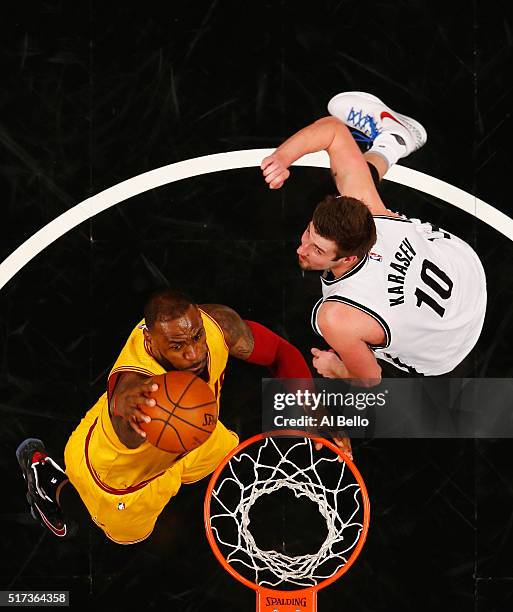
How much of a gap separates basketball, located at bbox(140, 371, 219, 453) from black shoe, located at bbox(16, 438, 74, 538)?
122 cm

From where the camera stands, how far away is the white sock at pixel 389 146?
4500mm

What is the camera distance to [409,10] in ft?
15.2

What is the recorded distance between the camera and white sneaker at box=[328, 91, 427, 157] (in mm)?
4535

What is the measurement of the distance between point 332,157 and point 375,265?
2.28 ft

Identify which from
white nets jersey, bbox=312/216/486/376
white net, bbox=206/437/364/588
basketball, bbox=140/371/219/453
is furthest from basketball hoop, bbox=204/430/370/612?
basketball, bbox=140/371/219/453

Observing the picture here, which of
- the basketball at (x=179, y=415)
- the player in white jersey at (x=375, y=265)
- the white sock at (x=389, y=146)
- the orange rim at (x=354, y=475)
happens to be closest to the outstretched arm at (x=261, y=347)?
the player in white jersey at (x=375, y=265)

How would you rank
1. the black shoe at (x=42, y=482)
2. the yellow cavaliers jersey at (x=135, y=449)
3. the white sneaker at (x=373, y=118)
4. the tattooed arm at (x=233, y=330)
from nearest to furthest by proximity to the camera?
the yellow cavaliers jersey at (x=135, y=449)
the tattooed arm at (x=233, y=330)
the black shoe at (x=42, y=482)
the white sneaker at (x=373, y=118)

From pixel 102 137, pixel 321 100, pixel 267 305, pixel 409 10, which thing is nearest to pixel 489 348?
pixel 267 305

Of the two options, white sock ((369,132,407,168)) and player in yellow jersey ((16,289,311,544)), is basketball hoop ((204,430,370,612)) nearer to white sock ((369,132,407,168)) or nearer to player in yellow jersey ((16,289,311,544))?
player in yellow jersey ((16,289,311,544))

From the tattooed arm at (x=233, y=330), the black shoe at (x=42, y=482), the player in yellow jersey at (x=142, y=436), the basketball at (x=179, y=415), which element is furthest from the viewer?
the black shoe at (x=42, y=482)

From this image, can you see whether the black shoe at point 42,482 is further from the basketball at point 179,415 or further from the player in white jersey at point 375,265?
the player in white jersey at point 375,265

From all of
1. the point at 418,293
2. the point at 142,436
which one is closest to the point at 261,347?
the point at 418,293

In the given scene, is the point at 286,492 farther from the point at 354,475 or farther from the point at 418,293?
the point at 418,293

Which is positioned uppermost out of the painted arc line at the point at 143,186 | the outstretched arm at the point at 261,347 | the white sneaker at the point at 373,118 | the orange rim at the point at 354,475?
the white sneaker at the point at 373,118
